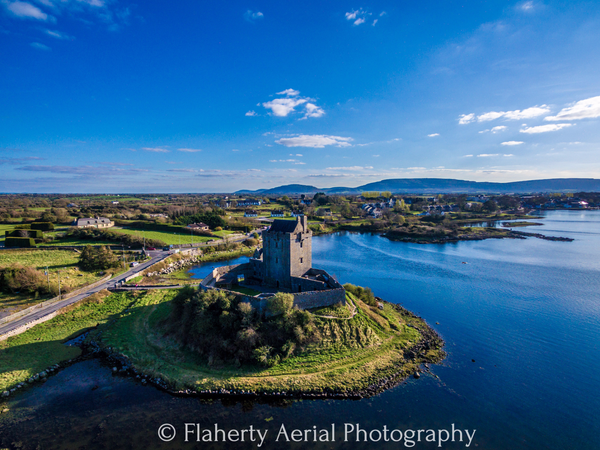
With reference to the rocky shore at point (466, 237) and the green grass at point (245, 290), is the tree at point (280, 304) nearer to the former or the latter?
the green grass at point (245, 290)

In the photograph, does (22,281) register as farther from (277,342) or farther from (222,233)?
(222,233)

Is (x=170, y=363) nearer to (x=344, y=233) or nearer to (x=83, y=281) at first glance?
(x=83, y=281)

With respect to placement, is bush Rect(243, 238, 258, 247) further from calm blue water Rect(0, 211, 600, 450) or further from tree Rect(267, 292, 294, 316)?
tree Rect(267, 292, 294, 316)

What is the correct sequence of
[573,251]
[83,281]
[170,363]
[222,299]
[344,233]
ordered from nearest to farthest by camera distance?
[170,363] < [222,299] < [83,281] < [573,251] < [344,233]

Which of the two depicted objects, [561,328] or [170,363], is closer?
[170,363]

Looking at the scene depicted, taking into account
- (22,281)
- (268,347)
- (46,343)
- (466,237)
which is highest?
(22,281)

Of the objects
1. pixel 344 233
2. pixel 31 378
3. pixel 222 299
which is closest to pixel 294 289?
pixel 222 299

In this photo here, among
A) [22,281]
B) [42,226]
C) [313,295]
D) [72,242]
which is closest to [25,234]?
[72,242]

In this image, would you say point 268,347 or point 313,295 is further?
point 313,295

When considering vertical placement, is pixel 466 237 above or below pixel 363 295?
above
